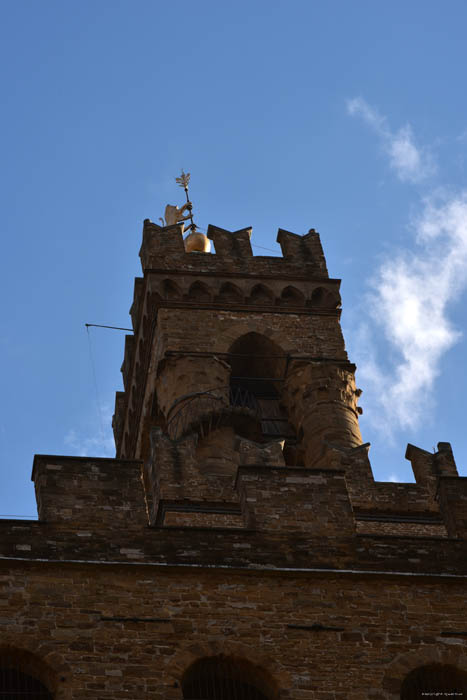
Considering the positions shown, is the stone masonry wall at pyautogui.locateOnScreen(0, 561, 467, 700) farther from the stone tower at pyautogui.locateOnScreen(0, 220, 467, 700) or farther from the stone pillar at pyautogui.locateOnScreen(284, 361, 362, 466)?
the stone pillar at pyautogui.locateOnScreen(284, 361, 362, 466)

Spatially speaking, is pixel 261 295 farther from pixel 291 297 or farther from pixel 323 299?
pixel 323 299

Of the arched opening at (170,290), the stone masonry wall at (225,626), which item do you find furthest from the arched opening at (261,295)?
the stone masonry wall at (225,626)

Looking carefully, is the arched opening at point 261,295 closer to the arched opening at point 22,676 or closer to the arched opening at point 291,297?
the arched opening at point 291,297

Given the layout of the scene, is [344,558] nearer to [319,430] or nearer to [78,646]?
[78,646]

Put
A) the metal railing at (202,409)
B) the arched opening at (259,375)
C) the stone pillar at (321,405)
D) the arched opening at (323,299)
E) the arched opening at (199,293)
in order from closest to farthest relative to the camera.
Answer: the metal railing at (202,409), the stone pillar at (321,405), the arched opening at (259,375), the arched opening at (199,293), the arched opening at (323,299)

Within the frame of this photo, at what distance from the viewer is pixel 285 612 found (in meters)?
19.3

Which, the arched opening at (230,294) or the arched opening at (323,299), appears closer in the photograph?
the arched opening at (230,294)

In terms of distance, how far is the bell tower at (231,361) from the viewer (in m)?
29.9

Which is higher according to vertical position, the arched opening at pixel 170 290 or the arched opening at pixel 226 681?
the arched opening at pixel 170 290

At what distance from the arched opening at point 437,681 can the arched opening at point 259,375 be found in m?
13.6

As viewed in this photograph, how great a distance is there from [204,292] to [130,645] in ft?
52.7

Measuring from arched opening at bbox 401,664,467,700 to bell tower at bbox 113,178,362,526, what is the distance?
8.13 meters

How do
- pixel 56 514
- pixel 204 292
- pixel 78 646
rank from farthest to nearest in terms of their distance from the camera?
pixel 204 292 < pixel 56 514 < pixel 78 646

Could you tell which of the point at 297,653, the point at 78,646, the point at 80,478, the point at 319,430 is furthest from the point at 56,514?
the point at 319,430
